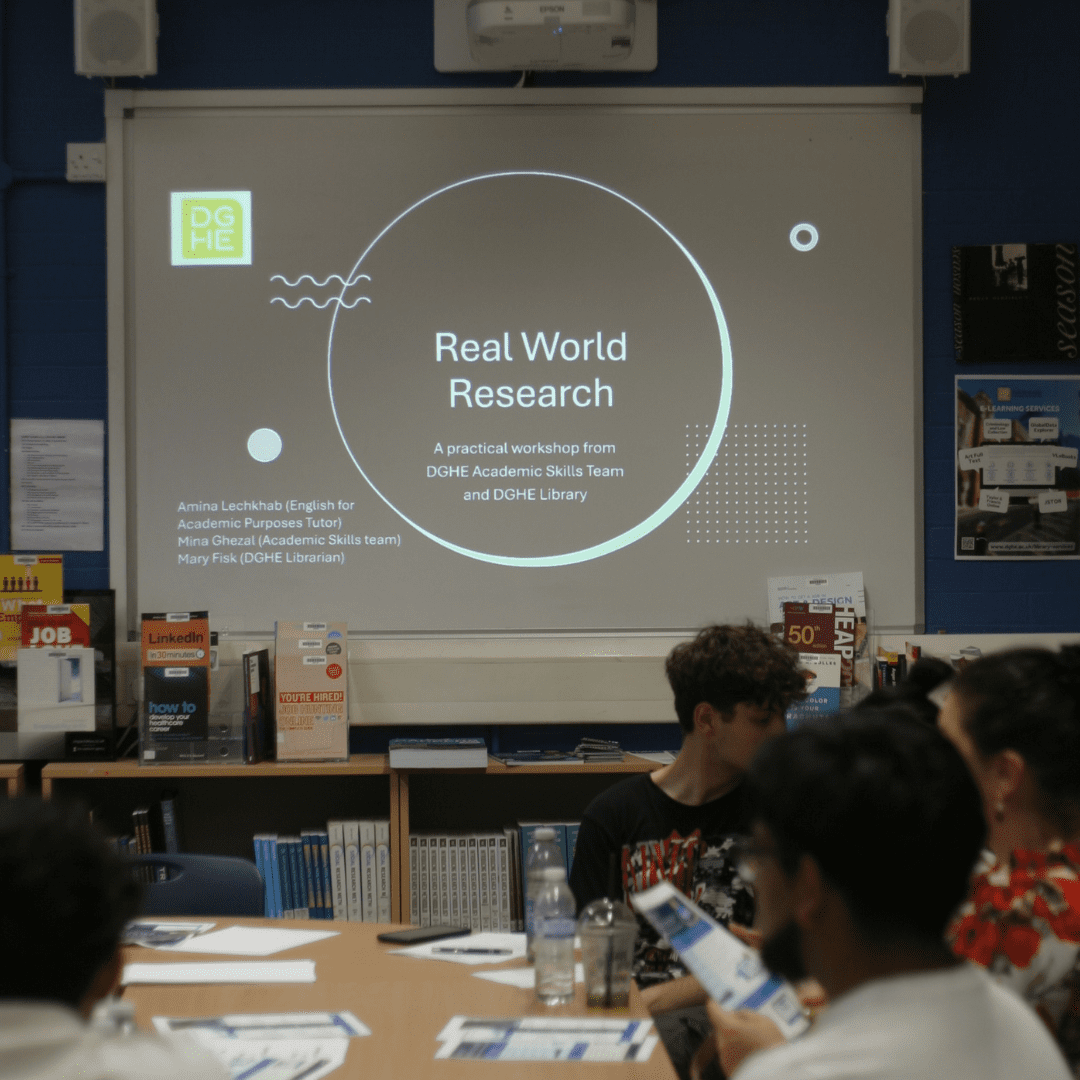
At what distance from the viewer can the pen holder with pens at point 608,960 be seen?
1844 millimetres

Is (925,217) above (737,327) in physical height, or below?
above

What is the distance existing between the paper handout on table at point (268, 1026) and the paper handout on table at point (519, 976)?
0.94 ft

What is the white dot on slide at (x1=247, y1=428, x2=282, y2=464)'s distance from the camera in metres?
3.82

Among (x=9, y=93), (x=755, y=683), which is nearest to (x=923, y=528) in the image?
(x=755, y=683)

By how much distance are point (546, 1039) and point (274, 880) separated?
198 cm

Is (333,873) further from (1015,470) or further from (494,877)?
(1015,470)

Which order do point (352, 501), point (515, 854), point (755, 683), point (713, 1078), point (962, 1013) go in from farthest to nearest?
point (352, 501) → point (515, 854) → point (755, 683) → point (713, 1078) → point (962, 1013)

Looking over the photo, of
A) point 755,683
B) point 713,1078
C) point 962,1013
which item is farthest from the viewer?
point 755,683

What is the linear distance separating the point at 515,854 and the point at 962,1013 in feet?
8.77

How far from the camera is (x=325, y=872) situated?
351 centimetres

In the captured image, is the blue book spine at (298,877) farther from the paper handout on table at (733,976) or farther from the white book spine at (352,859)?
the paper handout on table at (733,976)

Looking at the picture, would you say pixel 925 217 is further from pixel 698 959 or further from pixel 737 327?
pixel 698 959

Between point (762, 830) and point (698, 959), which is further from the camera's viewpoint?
point (698, 959)

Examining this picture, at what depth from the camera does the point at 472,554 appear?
151 inches
